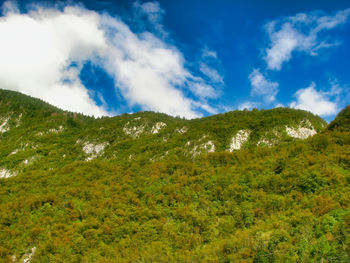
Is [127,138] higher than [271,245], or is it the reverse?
[127,138]

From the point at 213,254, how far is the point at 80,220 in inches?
2094

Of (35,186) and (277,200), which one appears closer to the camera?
(277,200)

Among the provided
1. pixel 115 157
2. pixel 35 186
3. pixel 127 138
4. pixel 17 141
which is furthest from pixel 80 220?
pixel 17 141

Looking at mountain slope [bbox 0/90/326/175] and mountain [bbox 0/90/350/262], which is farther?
mountain slope [bbox 0/90/326/175]

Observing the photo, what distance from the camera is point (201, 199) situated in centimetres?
7356

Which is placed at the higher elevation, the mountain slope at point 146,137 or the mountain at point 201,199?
the mountain slope at point 146,137

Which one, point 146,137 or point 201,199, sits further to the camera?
point 146,137

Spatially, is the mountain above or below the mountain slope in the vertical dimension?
below

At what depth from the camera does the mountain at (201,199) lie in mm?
43106

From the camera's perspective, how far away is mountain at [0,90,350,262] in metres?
43.1

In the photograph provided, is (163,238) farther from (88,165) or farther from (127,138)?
(127,138)

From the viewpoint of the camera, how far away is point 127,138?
537 ft

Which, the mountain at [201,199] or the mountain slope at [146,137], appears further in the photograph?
the mountain slope at [146,137]

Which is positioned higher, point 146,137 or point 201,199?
point 146,137
